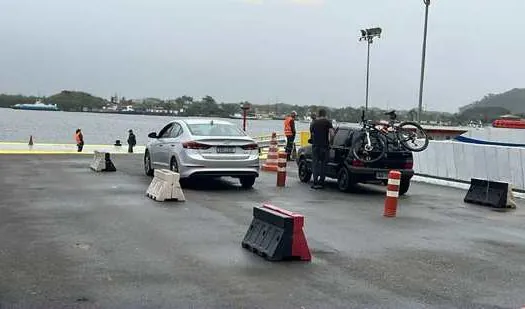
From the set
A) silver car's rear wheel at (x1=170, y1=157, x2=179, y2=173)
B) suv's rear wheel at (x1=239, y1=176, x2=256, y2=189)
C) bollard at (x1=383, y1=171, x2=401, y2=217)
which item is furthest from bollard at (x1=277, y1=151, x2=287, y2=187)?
bollard at (x1=383, y1=171, x2=401, y2=217)

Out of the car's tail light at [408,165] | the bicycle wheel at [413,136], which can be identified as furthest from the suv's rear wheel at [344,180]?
the bicycle wheel at [413,136]

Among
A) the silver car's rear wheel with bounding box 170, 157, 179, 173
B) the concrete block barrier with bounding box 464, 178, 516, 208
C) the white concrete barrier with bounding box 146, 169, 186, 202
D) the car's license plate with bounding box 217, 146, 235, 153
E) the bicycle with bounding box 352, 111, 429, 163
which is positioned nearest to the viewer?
the white concrete barrier with bounding box 146, 169, 186, 202

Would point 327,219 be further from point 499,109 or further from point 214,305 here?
point 499,109

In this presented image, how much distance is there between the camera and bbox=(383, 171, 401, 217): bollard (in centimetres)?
1129

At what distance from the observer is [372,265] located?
7539mm

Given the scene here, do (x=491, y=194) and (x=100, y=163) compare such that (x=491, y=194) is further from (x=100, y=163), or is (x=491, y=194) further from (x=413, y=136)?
(x=100, y=163)

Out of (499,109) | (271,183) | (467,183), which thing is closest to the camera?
(271,183)

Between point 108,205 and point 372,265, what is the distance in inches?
231

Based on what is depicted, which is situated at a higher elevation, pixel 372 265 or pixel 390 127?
pixel 390 127

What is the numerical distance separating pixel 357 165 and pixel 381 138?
0.98m

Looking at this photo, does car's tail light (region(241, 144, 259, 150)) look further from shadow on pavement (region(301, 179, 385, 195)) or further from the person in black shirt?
shadow on pavement (region(301, 179, 385, 195))

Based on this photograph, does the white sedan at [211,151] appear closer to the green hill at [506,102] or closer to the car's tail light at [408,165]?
the car's tail light at [408,165]

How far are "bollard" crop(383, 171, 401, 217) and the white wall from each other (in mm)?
6708

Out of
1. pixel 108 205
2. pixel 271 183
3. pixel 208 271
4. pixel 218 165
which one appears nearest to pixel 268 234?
pixel 208 271
